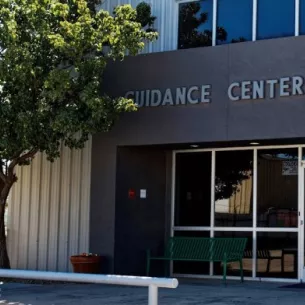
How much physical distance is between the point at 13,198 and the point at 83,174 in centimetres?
202

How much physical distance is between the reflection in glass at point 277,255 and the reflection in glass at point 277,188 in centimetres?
24

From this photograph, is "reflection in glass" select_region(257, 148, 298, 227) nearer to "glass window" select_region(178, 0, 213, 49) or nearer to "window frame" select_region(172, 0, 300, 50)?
"window frame" select_region(172, 0, 300, 50)

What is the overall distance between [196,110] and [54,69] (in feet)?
8.67

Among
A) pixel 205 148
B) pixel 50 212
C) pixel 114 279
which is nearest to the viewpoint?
pixel 114 279

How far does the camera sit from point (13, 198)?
14.9 meters

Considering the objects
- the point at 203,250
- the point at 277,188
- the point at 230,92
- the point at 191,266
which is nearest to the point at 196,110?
the point at 230,92

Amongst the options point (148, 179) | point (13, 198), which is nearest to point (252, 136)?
point (148, 179)

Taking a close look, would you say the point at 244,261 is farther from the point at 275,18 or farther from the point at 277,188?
the point at 275,18

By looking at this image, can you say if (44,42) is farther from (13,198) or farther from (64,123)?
(13,198)

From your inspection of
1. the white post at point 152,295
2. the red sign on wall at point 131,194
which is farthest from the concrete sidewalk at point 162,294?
the white post at point 152,295

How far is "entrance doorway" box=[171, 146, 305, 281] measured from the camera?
12.5 metres

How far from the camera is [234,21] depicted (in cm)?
1268

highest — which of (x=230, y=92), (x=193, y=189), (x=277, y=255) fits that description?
(x=230, y=92)

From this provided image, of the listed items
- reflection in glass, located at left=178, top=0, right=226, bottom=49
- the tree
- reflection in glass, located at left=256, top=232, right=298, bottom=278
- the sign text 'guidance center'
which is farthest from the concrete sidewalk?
reflection in glass, located at left=178, top=0, right=226, bottom=49
